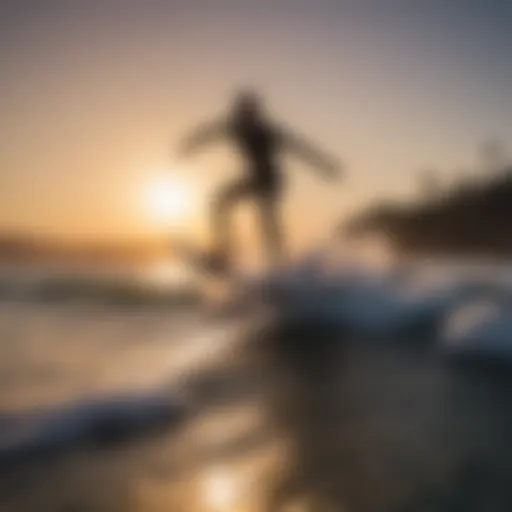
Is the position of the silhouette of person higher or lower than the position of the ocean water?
higher

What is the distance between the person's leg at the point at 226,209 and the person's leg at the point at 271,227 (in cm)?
11

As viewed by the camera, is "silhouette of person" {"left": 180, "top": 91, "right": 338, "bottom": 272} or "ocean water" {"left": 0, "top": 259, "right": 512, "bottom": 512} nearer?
"ocean water" {"left": 0, "top": 259, "right": 512, "bottom": 512}

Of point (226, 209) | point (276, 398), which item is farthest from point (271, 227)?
point (276, 398)

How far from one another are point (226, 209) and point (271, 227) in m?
0.28

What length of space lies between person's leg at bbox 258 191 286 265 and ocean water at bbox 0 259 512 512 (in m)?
0.21

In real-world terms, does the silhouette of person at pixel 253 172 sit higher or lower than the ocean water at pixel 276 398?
higher

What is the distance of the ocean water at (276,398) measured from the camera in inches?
47.8

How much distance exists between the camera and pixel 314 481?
1.23 metres

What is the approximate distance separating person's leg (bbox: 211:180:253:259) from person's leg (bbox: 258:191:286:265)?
11 cm

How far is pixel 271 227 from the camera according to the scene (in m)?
3.07

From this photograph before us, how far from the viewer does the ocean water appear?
121 centimetres

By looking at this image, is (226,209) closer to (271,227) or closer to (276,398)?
(271,227)

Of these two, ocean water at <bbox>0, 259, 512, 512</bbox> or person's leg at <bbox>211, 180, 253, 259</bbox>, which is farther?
person's leg at <bbox>211, 180, 253, 259</bbox>

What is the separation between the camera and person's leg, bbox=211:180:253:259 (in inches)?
117
